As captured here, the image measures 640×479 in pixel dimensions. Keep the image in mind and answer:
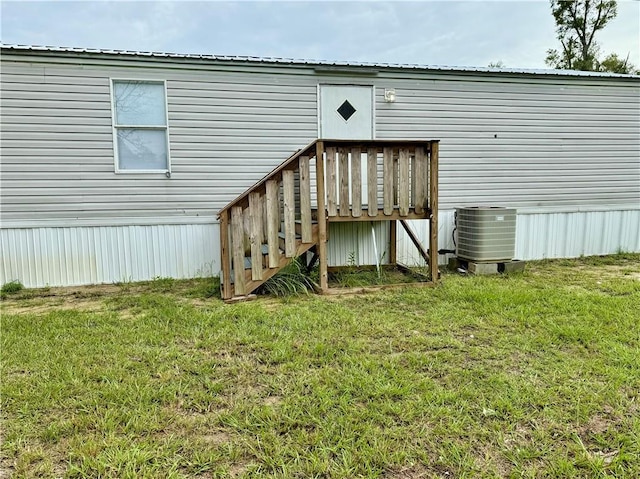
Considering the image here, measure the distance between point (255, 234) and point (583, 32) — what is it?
825 inches

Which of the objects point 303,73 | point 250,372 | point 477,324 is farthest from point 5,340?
point 303,73

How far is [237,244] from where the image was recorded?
4332mm

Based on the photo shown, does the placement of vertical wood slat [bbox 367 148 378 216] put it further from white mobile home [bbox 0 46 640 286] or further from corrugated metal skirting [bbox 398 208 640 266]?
corrugated metal skirting [bbox 398 208 640 266]

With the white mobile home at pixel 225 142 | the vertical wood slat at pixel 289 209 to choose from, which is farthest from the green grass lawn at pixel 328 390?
the white mobile home at pixel 225 142

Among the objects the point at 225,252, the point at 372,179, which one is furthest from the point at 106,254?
the point at 372,179

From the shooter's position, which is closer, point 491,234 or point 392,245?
point 491,234

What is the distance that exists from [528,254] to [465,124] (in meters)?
2.45

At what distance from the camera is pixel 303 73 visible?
5.71m

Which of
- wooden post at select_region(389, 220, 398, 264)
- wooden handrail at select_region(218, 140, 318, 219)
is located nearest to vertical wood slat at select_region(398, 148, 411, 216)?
wooden handrail at select_region(218, 140, 318, 219)

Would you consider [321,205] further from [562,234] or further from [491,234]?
[562,234]

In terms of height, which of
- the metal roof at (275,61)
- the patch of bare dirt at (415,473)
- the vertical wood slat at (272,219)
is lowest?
the patch of bare dirt at (415,473)

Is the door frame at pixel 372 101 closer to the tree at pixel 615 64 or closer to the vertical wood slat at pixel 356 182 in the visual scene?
the vertical wood slat at pixel 356 182

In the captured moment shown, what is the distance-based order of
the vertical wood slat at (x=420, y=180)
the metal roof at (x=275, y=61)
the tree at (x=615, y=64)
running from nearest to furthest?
the vertical wood slat at (x=420, y=180), the metal roof at (x=275, y=61), the tree at (x=615, y=64)

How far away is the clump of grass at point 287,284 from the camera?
4.60 m
